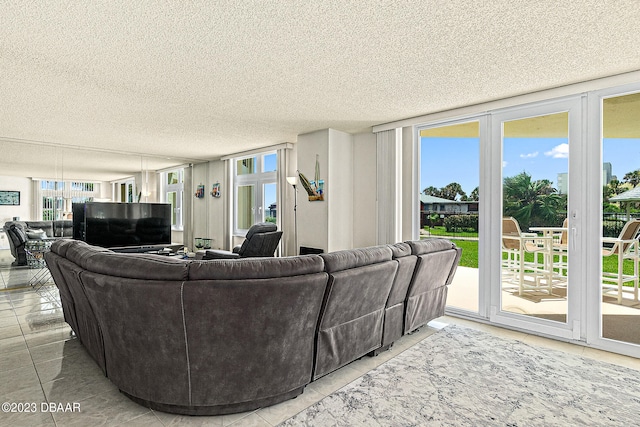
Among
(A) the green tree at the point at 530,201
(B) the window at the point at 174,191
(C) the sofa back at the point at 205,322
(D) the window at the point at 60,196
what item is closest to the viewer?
(C) the sofa back at the point at 205,322

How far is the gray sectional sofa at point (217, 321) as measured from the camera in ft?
6.12

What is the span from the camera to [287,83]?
11.1 feet

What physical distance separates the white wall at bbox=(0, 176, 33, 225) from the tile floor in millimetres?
2048

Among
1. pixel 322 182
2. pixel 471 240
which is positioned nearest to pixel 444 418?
pixel 471 240

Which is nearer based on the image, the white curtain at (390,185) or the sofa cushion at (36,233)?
the white curtain at (390,185)

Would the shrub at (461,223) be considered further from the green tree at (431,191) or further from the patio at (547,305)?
the patio at (547,305)

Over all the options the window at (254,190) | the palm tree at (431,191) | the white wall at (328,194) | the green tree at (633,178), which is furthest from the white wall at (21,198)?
the green tree at (633,178)

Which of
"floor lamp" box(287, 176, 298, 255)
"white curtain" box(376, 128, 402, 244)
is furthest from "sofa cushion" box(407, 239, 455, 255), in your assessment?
"floor lamp" box(287, 176, 298, 255)

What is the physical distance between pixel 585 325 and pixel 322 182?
11.6ft

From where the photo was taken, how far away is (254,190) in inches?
290

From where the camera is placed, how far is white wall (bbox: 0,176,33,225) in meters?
5.38

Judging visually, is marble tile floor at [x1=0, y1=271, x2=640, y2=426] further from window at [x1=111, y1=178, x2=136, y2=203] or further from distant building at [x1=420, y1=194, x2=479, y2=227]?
window at [x1=111, y1=178, x2=136, y2=203]

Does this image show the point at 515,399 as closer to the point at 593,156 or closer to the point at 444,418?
the point at 444,418

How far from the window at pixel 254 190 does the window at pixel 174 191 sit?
1328 millimetres
